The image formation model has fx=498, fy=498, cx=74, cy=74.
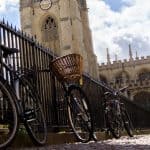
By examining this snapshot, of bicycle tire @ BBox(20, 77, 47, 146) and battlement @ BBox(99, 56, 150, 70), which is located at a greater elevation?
battlement @ BBox(99, 56, 150, 70)

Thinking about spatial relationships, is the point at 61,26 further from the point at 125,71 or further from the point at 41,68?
the point at 41,68

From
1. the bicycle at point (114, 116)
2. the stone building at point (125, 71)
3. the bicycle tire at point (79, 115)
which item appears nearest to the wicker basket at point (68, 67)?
the bicycle tire at point (79, 115)

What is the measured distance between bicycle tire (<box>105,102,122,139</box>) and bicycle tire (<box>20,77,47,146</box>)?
146 inches

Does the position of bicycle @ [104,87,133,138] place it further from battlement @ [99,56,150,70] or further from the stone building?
battlement @ [99,56,150,70]

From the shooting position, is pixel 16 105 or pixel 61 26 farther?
pixel 61 26

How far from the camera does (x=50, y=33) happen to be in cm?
6650

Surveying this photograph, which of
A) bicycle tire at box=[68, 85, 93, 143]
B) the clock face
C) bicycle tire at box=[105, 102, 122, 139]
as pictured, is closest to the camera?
bicycle tire at box=[68, 85, 93, 143]

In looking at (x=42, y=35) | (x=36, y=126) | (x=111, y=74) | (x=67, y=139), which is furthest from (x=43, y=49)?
(x=111, y=74)

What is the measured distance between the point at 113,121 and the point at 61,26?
54008 mm

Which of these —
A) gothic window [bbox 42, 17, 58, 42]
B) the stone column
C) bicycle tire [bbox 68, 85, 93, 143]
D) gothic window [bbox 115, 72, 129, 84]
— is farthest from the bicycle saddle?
gothic window [bbox 115, 72, 129, 84]

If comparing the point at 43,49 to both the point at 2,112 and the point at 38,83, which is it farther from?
the point at 2,112

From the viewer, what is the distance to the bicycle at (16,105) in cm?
473

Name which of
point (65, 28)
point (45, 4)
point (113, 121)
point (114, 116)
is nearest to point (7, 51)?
point (113, 121)

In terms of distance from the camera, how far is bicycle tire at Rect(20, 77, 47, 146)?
5496 millimetres
